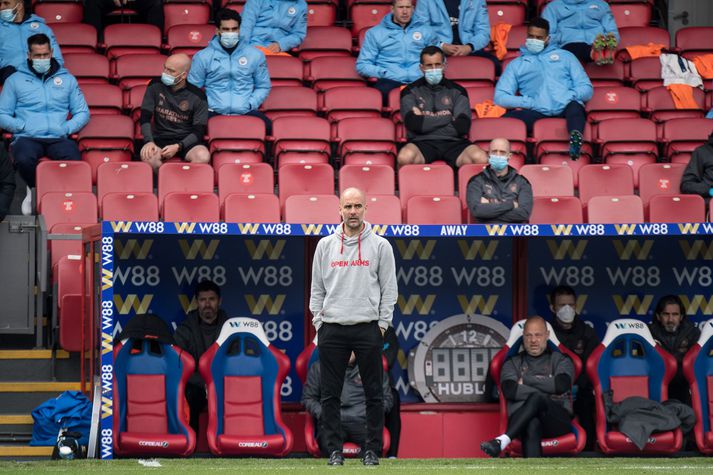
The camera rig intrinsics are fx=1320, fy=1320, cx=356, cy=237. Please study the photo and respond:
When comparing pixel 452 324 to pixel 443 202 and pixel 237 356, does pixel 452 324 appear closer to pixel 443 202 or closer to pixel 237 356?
pixel 443 202

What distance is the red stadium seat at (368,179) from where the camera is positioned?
11.5 meters

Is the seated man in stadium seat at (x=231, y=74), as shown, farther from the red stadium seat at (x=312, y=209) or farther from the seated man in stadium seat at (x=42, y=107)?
the red stadium seat at (x=312, y=209)

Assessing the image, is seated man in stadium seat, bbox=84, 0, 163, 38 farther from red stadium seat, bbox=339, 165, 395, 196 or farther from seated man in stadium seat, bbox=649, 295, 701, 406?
seated man in stadium seat, bbox=649, 295, 701, 406

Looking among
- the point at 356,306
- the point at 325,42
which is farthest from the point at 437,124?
the point at 356,306

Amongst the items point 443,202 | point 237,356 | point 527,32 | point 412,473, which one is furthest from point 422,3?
point 412,473

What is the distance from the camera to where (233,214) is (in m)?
10.9

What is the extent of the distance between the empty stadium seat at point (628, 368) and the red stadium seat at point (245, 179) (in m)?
3.19

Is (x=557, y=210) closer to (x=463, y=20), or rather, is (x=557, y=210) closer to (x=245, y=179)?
(x=245, y=179)

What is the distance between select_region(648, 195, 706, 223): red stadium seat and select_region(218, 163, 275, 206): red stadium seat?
3.31m

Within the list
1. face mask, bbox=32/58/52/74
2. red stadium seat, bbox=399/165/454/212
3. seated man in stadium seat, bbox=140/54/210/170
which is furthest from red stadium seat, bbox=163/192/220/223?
face mask, bbox=32/58/52/74

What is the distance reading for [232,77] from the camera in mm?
13070

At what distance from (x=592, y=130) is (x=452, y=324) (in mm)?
2882

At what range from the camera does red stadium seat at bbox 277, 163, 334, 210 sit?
11.6 m

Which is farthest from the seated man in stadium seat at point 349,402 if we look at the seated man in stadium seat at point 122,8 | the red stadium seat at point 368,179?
the seated man in stadium seat at point 122,8
